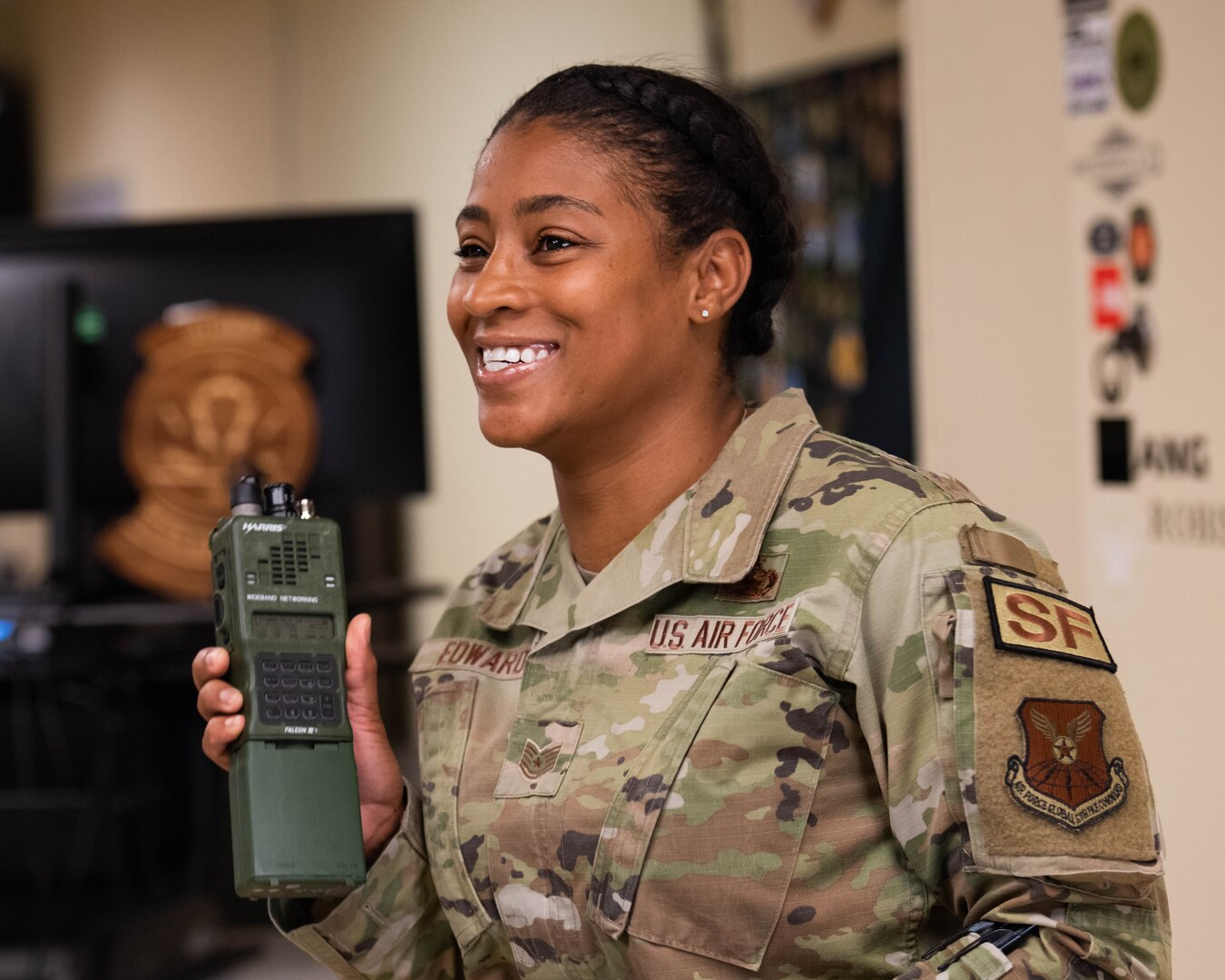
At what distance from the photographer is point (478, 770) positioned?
1243 mm

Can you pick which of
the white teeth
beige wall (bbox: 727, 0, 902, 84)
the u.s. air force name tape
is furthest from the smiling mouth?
beige wall (bbox: 727, 0, 902, 84)

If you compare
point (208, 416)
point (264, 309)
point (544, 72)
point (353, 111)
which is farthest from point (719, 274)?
point (353, 111)

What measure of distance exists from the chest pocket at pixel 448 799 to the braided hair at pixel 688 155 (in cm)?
37

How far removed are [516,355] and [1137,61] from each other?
1082mm

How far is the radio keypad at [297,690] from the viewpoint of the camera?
44.7 inches

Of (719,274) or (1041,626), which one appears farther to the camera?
(719,274)

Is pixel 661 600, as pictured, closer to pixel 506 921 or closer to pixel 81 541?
pixel 506 921

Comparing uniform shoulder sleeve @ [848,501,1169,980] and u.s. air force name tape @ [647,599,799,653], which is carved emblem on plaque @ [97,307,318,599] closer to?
u.s. air force name tape @ [647,599,799,653]

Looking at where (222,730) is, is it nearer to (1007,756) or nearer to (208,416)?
(1007,756)

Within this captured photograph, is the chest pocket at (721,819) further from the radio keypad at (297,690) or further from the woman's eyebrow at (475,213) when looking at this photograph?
the woman's eyebrow at (475,213)

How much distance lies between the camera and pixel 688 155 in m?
1.25

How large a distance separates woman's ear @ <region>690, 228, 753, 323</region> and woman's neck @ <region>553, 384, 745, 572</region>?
7 centimetres

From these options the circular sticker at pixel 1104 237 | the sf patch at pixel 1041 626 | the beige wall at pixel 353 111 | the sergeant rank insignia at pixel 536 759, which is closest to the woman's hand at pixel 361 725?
the sergeant rank insignia at pixel 536 759

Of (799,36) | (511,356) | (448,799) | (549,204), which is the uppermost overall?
(799,36)
